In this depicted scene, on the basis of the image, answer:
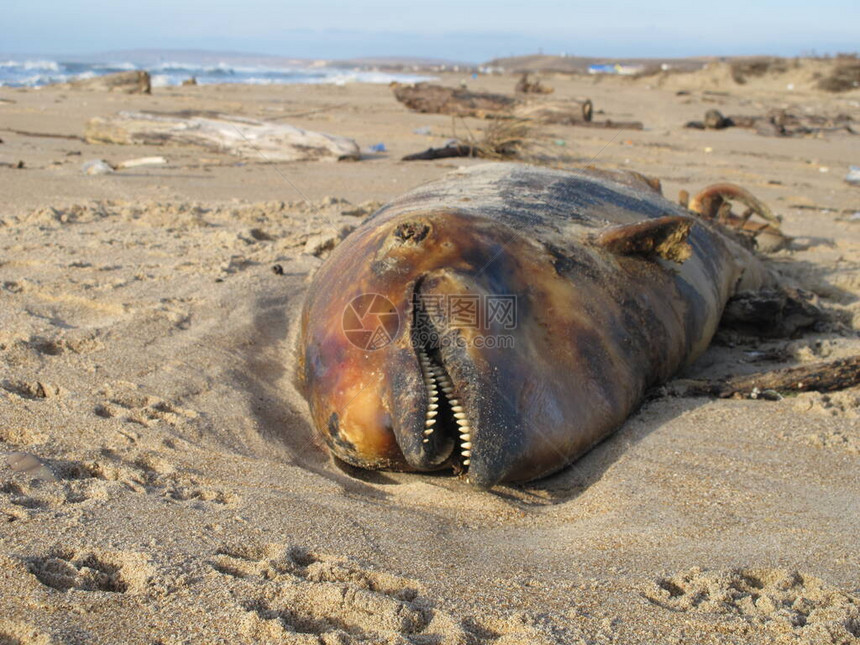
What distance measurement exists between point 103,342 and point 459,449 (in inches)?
71.2

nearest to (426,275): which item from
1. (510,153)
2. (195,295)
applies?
(195,295)

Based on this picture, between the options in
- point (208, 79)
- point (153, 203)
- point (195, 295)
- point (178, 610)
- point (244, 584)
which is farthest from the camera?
→ point (208, 79)

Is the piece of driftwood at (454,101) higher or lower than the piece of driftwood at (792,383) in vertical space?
higher

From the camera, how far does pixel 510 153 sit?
9688 mm

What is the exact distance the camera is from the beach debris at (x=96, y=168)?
25.0 ft

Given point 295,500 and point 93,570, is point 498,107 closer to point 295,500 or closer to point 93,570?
point 295,500

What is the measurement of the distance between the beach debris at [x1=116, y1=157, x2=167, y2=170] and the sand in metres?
2.64

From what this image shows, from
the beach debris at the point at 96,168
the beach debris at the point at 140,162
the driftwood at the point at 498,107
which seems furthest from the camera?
the driftwood at the point at 498,107

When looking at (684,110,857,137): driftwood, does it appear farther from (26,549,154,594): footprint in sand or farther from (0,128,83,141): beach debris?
(26,549,154,594): footprint in sand

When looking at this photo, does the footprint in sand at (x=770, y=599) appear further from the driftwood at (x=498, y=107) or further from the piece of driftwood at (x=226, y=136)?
the driftwood at (x=498, y=107)

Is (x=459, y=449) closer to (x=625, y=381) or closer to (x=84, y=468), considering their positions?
(x=625, y=381)

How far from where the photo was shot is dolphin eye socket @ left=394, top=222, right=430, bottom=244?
9.82 ft

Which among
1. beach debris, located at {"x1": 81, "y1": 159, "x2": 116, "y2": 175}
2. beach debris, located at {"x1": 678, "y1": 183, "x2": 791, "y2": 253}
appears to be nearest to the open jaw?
beach debris, located at {"x1": 678, "y1": 183, "x2": 791, "y2": 253}

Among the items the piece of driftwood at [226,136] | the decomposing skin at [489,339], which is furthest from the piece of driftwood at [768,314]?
the piece of driftwood at [226,136]
